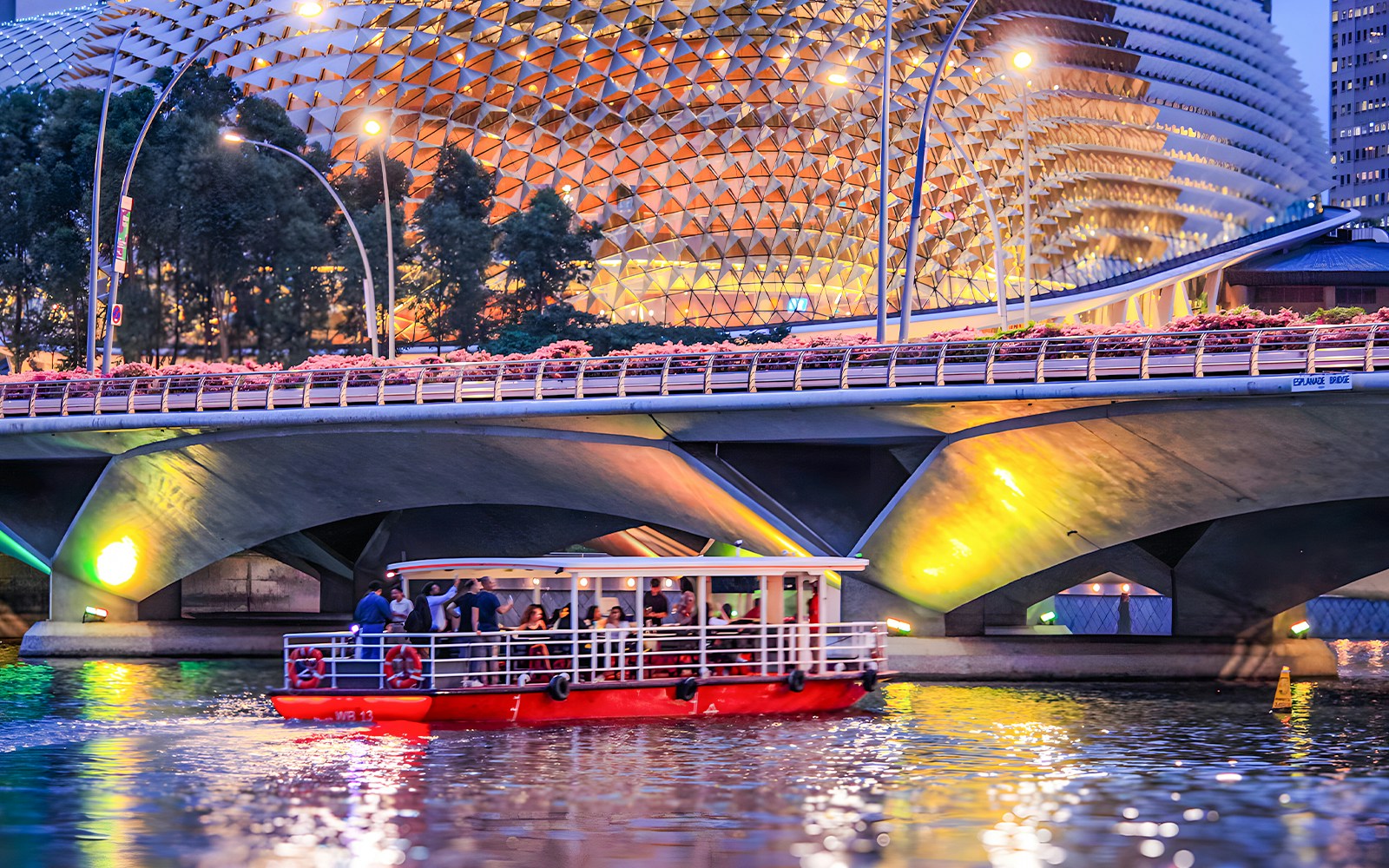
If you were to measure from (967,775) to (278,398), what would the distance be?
3035cm

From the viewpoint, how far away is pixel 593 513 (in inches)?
2422

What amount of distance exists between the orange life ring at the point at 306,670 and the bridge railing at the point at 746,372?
14.6 m

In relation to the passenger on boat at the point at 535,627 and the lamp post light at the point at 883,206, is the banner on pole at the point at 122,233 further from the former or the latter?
the passenger on boat at the point at 535,627

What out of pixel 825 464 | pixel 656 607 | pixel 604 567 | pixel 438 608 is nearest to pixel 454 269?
pixel 825 464

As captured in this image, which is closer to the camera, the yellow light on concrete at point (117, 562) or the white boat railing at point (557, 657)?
the white boat railing at point (557, 657)

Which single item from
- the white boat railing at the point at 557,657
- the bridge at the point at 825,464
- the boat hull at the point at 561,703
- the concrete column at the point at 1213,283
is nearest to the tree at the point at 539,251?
the bridge at the point at 825,464

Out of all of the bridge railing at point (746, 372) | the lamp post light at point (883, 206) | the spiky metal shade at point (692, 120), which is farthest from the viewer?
the spiky metal shade at point (692, 120)

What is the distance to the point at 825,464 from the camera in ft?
168

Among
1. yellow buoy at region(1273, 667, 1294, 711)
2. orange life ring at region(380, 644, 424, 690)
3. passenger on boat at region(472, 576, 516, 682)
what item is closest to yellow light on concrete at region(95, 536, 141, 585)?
orange life ring at region(380, 644, 424, 690)

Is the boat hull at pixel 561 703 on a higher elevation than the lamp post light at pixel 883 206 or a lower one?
lower

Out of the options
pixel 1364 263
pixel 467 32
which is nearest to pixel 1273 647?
pixel 467 32

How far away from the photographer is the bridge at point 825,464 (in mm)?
41281

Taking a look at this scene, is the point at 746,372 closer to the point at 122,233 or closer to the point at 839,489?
the point at 839,489

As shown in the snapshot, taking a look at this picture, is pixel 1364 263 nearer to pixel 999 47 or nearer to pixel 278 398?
pixel 999 47
